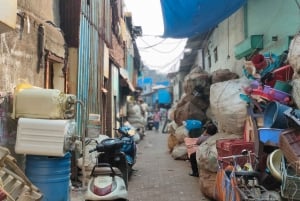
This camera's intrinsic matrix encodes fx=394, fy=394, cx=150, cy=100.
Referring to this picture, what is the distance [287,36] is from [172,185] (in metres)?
3.74

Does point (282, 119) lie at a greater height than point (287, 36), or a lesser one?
lesser

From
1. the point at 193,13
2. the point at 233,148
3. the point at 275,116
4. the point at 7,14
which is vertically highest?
the point at 193,13

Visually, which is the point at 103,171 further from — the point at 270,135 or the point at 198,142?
the point at 198,142

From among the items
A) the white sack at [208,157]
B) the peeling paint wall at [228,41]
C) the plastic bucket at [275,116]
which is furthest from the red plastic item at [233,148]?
the peeling paint wall at [228,41]

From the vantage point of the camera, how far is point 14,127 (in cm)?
524

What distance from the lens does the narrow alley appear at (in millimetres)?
7207

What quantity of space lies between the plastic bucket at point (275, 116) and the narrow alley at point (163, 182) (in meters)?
2.09

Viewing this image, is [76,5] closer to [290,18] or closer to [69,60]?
[69,60]

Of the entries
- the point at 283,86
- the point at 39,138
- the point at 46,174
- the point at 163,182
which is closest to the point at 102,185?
the point at 46,174

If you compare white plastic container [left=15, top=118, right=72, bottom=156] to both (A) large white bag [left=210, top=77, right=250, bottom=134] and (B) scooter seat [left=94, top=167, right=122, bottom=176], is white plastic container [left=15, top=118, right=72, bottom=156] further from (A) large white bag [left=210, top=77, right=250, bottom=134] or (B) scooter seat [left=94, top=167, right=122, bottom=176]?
(A) large white bag [left=210, top=77, right=250, bottom=134]

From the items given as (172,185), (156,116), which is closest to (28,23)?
(172,185)

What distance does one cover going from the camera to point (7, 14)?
160 inches

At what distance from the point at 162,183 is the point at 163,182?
0.42 feet

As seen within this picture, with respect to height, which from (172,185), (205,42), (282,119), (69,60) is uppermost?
(205,42)
